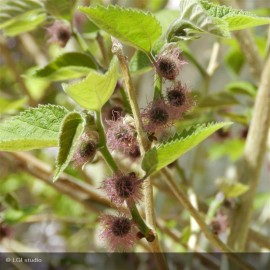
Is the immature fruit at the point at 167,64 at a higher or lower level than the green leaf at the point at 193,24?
lower

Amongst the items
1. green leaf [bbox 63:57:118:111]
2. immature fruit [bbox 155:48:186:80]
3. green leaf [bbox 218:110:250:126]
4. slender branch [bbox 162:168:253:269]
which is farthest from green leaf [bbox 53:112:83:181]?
green leaf [bbox 218:110:250:126]

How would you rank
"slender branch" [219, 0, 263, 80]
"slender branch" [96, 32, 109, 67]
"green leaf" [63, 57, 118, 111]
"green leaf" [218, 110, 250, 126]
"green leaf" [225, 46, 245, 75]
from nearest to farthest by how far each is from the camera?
"green leaf" [63, 57, 118, 111], "slender branch" [96, 32, 109, 67], "slender branch" [219, 0, 263, 80], "green leaf" [218, 110, 250, 126], "green leaf" [225, 46, 245, 75]

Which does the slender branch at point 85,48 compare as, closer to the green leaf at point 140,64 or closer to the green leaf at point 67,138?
the green leaf at point 140,64

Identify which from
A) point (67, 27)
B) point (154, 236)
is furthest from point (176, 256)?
point (154, 236)

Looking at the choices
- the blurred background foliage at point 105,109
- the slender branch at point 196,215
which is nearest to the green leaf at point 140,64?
the blurred background foliage at point 105,109

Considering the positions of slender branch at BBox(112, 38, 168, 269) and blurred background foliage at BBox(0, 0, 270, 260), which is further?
blurred background foliage at BBox(0, 0, 270, 260)

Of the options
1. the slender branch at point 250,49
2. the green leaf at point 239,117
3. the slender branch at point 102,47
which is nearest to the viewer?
the slender branch at point 102,47

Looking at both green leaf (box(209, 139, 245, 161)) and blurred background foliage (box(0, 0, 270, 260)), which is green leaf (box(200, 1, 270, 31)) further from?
green leaf (box(209, 139, 245, 161))

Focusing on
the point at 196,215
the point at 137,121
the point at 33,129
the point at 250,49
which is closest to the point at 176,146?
the point at 137,121
